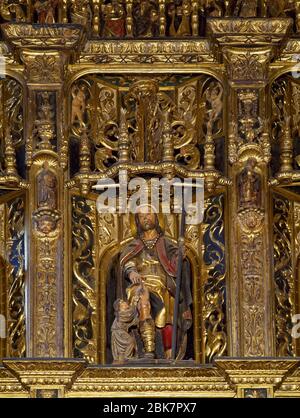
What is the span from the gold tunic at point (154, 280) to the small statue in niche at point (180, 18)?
2882 millimetres

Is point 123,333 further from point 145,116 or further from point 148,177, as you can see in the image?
point 145,116

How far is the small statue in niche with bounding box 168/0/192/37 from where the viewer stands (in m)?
35.6

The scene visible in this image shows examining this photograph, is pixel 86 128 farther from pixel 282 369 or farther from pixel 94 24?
pixel 282 369

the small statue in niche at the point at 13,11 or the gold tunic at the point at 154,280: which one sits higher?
the small statue in niche at the point at 13,11

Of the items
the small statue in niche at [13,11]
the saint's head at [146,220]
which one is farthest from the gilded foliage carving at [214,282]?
the small statue in niche at [13,11]

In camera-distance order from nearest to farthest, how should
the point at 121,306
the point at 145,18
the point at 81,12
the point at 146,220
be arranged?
the point at 121,306, the point at 146,220, the point at 81,12, the point at 145,18

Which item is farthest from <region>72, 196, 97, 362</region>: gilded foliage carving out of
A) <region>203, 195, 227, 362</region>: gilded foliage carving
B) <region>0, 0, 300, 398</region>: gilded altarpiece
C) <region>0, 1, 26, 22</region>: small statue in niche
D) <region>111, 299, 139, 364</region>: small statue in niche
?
<region>0, 1, 26, 22</region>: small statue in niche

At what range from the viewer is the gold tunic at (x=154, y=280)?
3456cm

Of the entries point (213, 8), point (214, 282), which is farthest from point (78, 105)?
point (214, 282)

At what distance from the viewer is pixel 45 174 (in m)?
34.8

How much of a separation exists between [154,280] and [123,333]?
2.62 ft

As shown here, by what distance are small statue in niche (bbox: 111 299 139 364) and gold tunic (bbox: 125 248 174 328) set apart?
0.15 m

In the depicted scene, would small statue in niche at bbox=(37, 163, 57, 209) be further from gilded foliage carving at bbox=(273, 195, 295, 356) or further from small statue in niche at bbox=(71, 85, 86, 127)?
gilded foliage carving at bbox=(273, 195, 295, 356)

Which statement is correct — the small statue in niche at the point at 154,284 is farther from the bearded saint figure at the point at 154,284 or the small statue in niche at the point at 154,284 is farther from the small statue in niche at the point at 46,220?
the small statue in niche at the point at 46,220
